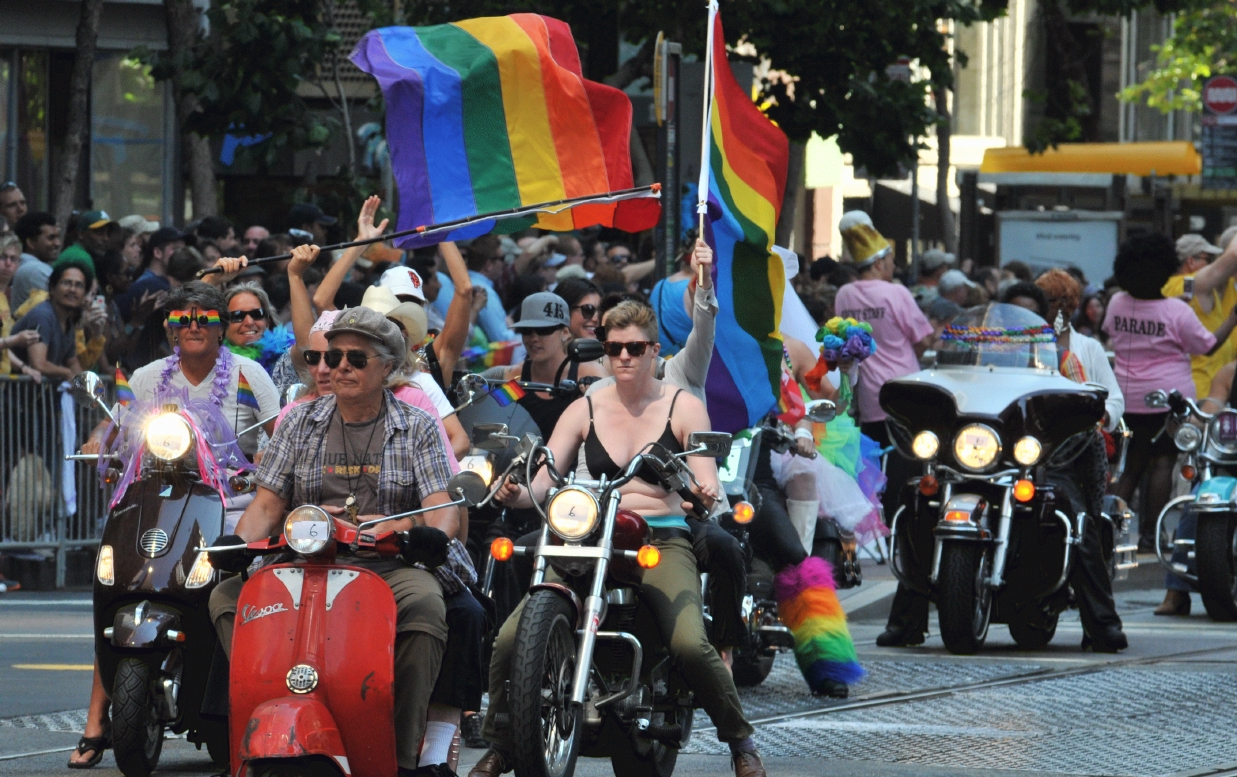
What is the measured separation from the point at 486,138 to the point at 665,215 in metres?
2.46

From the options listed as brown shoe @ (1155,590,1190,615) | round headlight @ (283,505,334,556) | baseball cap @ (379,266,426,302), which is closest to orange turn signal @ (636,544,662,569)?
round headlight @ (283,505,334,556)

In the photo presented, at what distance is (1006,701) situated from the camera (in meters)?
9.38

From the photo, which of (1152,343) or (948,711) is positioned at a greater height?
(1152,343)

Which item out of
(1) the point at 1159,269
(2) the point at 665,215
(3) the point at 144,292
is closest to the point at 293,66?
(3) the point at 144,292

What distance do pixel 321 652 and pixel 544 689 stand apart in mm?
877

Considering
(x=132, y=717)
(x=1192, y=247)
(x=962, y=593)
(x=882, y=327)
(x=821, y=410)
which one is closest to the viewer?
(x=132, y=717)

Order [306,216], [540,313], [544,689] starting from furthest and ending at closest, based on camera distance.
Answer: [306,216], [540,313], [544,689]

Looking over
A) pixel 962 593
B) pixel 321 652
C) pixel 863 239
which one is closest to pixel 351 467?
pixel 321 652

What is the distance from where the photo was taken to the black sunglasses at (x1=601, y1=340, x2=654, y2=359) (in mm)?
7586

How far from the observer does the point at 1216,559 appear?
1220cm

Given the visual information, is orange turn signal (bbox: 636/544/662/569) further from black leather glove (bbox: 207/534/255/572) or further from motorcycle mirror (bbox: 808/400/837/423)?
motorcycle mirror (bbox: 808/400/837/423)

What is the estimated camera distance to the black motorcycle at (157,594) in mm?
7348

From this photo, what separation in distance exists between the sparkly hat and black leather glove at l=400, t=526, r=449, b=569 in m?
7.93

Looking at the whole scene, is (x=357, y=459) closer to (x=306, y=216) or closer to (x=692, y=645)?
(x=692, y=645)
